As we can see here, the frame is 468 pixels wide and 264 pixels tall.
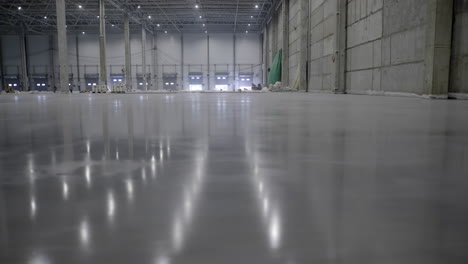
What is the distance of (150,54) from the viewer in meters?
39.4

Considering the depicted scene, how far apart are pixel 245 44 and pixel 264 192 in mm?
40721

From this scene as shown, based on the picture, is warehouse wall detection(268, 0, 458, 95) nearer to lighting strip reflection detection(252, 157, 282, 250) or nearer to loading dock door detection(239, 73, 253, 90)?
lighting strip reflection detection(252, 157, 282, 250)

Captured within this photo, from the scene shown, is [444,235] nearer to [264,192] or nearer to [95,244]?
[264,192]

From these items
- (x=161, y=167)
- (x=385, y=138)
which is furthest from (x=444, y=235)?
(x=385, y=138)

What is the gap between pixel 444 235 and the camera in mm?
642

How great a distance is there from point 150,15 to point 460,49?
30909 mm

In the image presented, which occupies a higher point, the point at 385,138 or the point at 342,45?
the point at 342,45

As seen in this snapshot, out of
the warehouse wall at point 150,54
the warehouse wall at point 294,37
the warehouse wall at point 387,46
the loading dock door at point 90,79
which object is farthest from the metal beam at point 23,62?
the warehouse wall at point 387,46

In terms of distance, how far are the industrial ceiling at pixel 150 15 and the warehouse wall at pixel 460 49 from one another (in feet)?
76.8

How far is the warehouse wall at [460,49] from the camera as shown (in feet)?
26.0

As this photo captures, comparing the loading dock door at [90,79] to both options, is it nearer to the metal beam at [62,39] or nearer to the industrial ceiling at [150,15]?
the industrial ceiling at [150,15]

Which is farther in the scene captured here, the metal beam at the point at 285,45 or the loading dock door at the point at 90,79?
the loading dock door at the point at 90,79

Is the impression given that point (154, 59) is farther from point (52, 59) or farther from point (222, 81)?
point (52, 59)

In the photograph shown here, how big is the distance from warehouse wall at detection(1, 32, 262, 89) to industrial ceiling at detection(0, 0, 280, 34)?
0.97 meters
